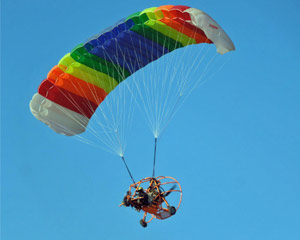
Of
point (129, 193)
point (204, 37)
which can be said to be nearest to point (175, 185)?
point (129, 193)

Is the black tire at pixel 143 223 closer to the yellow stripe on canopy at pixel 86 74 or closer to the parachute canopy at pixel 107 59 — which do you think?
the parachute canopy at pixel 107 59

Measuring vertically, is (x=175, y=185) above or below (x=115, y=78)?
below

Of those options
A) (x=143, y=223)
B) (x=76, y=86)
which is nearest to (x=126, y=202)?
(x=143, y=223)

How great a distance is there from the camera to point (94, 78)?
879 inches

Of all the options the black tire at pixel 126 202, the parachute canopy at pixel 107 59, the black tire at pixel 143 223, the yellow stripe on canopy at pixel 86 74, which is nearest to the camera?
the black tire at pixel 126 202

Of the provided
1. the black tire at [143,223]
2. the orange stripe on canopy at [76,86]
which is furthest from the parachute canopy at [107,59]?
the black tire at [143,223]

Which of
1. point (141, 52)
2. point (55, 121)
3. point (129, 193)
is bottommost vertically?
point (129, 193)

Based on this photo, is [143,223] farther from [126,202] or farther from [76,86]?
[76,86]

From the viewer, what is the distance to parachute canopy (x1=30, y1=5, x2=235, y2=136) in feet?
66.7

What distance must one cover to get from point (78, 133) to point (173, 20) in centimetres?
440

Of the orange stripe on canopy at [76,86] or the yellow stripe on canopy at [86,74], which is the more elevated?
the yellow stripe on canopy at [86,74]

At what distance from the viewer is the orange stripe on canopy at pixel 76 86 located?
2169 centimetres

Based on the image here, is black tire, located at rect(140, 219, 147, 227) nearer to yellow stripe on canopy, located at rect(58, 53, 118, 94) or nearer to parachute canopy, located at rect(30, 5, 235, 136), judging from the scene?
parachute canopy, located at rect(30, 5, 235, 136)

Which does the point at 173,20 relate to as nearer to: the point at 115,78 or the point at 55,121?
the point at 115,78
